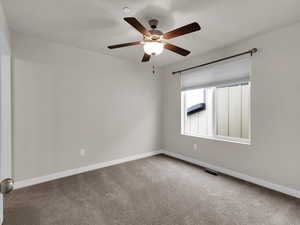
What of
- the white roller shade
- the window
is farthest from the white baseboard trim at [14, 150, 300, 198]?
the white roller shade

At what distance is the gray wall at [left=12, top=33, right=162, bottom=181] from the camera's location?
253 centimetres

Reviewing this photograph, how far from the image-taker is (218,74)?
313 cm

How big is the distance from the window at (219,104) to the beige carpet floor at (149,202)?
3.41 ft

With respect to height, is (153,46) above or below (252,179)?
above

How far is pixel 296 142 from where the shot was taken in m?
2.20

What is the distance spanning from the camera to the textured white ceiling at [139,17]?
70.6 inches

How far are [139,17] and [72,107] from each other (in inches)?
80.0

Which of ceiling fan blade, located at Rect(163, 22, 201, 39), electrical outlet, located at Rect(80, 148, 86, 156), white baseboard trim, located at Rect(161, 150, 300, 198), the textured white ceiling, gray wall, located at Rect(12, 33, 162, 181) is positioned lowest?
white baseboard trim, located at Rect(161, 150, 300, 198)

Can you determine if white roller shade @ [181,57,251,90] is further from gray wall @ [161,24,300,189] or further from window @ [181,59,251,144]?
gray wall @ [161,24,300,189]

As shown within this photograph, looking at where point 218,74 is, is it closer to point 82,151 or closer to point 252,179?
point 252,179

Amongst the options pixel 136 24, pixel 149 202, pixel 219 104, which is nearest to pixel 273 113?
pixel 219 104

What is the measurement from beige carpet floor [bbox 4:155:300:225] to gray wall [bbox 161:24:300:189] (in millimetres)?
317

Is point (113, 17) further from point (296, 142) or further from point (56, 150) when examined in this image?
point (296, 142)

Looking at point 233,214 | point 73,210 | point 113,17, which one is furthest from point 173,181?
point 113,17
